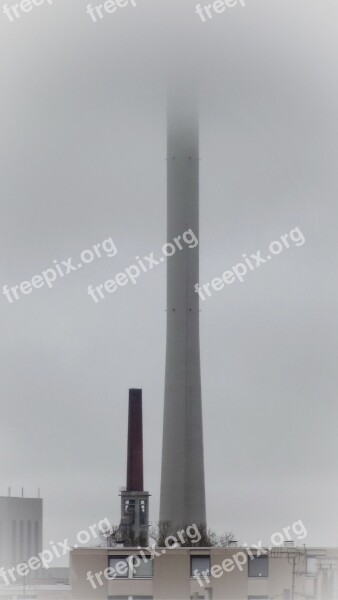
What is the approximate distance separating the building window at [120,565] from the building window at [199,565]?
6.07 feet

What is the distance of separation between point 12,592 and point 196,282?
1689 cm

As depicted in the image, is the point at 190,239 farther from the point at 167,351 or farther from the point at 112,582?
the point at 112,582

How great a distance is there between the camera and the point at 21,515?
12150cm

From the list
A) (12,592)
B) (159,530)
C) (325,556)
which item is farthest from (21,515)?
(325,556)

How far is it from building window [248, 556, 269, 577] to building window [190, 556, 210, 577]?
1.20 metres

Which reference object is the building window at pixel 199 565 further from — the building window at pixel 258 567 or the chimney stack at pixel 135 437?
the chimney stack at pixel 135 437

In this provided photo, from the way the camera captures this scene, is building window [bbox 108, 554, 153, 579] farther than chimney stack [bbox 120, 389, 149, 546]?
No

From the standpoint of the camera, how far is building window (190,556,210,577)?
41406mm

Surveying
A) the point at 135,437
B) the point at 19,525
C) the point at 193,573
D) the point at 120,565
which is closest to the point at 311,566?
the point at 193,573

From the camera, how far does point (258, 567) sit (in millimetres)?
41719

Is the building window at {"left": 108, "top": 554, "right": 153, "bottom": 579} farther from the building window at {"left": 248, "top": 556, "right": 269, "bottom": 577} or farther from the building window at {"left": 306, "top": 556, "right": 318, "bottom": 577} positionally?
the building window at {"left": 306, "top": 556, "right": 318, "bottom": 577}

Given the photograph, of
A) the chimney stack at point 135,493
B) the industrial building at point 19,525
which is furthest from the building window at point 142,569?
the industrial building at point 19,525

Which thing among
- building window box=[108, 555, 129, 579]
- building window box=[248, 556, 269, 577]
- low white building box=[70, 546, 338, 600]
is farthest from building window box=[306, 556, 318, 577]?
building window box=[108, 555, 129, 579]

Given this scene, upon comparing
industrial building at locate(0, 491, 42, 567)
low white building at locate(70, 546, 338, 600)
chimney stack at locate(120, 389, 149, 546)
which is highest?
industrial building at locate(0, 491, 42, 567)
